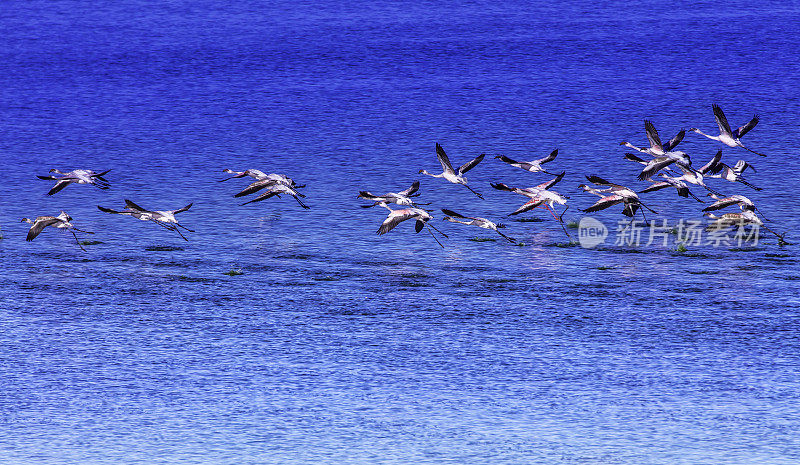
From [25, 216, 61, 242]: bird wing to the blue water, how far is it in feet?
1.08

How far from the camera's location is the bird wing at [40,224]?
37.0 feet

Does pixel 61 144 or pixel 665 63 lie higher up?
pixel 665 63

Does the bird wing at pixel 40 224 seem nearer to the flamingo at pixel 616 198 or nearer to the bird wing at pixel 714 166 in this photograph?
the flamingo at pixel 616 198

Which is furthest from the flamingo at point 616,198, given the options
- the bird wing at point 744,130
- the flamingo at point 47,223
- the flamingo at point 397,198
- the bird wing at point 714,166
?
the flamingo at point 47,223

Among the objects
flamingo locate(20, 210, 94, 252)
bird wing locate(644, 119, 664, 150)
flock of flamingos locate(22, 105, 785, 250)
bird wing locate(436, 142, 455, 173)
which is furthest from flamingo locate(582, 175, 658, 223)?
flamingo locate(20, 210, 94, 252)

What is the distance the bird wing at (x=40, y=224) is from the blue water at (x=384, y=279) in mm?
Answer: 331

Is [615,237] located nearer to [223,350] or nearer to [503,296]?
[503,296]

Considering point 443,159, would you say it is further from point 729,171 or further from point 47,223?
point 47,223

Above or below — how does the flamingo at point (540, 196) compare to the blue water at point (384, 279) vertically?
above

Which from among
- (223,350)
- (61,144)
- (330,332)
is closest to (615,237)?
(330,332)

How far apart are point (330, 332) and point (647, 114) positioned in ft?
37.0

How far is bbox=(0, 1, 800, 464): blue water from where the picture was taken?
22.7ft

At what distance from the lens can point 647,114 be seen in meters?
18.5

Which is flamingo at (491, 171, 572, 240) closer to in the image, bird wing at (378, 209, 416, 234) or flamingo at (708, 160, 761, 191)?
bird wing at (378, 209, 416, 234)
